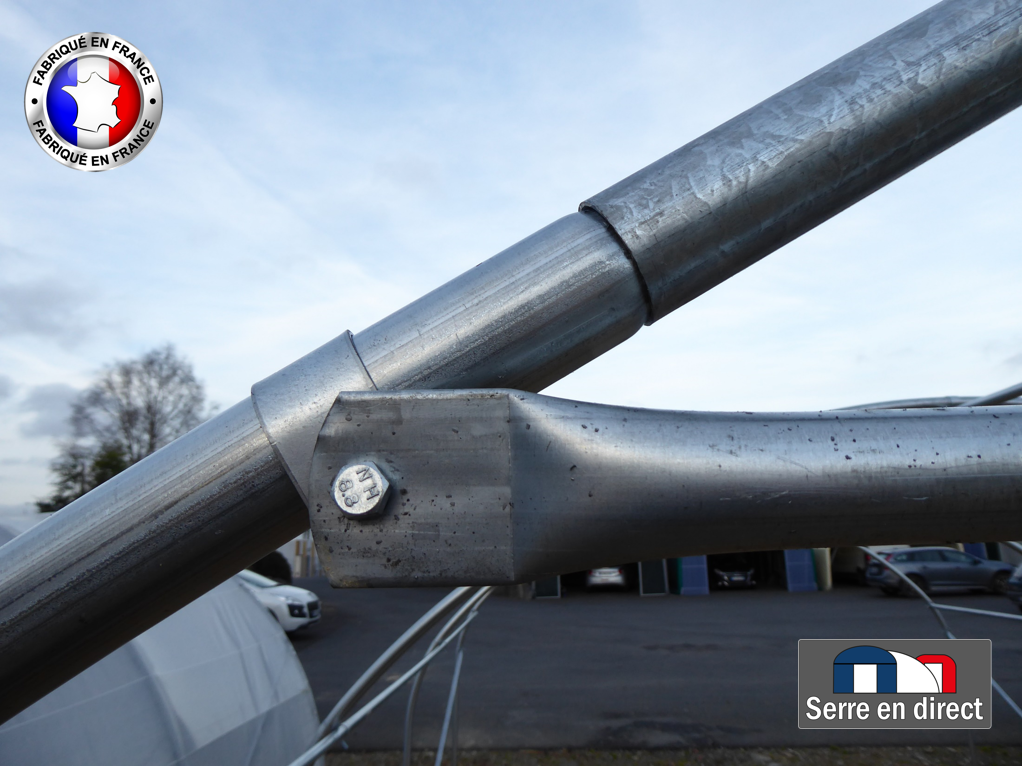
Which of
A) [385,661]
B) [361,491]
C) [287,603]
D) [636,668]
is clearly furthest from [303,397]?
[287,603]

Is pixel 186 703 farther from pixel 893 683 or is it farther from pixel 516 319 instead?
pixel 893 683

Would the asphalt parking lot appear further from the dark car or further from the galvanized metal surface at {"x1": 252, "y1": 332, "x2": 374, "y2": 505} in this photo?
the galvanized metal surface at {"x1": 252, "y1": 332, "x2": 374, "y2": 505}

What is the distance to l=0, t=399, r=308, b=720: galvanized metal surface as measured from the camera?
0.52 meters

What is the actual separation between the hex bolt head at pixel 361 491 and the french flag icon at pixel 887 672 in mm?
6891

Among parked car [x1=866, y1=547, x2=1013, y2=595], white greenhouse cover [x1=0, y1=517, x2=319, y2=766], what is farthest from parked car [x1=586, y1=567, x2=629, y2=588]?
white greenhouse cover [x1=0, y1=517, x2=319, y2=766]

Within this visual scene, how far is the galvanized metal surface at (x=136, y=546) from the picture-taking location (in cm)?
52

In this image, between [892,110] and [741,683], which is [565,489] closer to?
[892,110]

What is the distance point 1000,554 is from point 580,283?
28.0 meters

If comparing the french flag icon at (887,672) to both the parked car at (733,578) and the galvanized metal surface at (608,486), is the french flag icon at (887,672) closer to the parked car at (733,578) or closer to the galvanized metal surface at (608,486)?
the galvanized metal surface at (608,486)

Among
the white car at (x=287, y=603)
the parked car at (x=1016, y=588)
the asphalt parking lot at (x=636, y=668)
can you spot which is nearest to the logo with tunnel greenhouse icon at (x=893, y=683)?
the asphalt parking lot at (x=636, y=668)

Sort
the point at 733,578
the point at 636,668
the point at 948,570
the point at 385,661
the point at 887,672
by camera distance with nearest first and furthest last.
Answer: the point at 385,661 < the point at 887,672 < the point at 636,668 < the point at 948,570 < the point at 733,578

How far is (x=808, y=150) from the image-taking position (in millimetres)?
569

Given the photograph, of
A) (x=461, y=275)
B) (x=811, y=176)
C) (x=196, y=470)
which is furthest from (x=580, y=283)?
(x=196, y=470)

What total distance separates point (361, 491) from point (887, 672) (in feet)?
23.7
